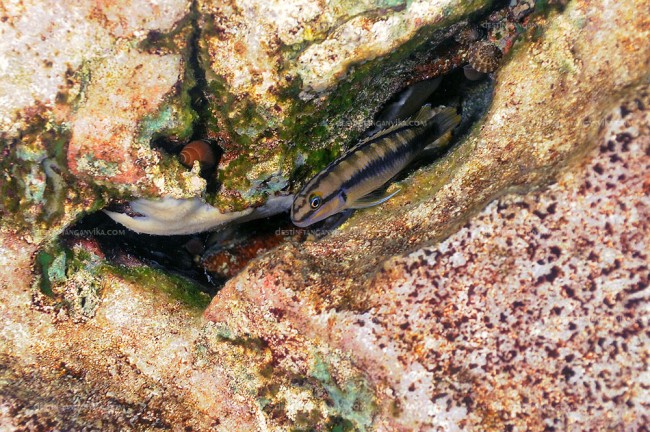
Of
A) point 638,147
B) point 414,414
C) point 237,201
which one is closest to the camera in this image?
point 638,147

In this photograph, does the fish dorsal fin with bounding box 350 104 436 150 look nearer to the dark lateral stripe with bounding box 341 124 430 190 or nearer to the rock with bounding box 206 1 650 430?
the dark lateral stripe with bounding box 341 124 430 190

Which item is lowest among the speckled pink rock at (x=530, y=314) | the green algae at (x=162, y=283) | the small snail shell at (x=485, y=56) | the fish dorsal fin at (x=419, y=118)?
the green algae at (x=162, y=283)

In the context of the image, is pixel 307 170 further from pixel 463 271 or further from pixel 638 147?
pixel 638 147

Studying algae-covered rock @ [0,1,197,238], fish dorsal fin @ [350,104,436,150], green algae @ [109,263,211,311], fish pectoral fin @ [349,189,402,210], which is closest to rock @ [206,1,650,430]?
fish pectoral fin @ [349,189,402,210]

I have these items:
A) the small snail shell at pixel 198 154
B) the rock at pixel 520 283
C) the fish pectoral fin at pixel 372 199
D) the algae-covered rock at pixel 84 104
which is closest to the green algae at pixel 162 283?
the algae-covered rock at pixel 84 104

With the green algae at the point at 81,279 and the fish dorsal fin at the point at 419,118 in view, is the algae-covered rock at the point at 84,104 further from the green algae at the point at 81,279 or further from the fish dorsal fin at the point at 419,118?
the fish dorsal fin at the point at 419,118

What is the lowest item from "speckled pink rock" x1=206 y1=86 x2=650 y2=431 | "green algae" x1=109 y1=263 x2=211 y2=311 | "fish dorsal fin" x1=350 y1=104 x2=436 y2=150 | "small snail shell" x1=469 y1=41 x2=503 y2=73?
"green algae" x1=109 y1=263 x2=211 y2=311

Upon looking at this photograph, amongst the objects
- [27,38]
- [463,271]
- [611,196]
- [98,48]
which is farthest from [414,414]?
[27,38]
